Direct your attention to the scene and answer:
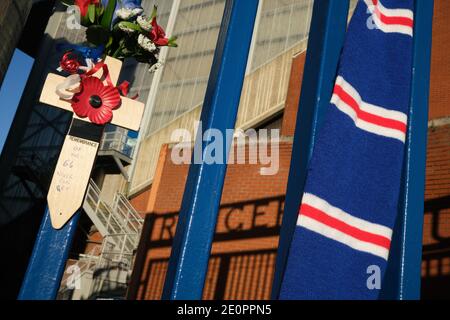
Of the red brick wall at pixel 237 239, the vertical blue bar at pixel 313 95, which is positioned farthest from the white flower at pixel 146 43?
the red brick wall at pixel 237 239

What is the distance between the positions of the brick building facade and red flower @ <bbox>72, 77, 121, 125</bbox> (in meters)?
5.34

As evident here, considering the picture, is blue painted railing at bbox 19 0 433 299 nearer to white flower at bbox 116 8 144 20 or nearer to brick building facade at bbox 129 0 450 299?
white flower at bbox 116 8 144 20

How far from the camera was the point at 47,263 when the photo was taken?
129 centimetres

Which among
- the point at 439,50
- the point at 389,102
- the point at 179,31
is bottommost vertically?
the point at 389,102

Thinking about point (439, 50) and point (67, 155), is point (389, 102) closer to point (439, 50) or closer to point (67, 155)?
point (67, 155)

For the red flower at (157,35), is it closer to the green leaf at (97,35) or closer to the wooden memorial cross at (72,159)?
the green leaf at (97,35)

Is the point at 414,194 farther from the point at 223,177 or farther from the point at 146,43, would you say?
the point at 146,43

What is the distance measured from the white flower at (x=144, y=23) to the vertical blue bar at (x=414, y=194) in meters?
1.35

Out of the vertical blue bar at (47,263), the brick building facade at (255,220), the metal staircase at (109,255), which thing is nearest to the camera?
the vertical blue bar at (47,263)

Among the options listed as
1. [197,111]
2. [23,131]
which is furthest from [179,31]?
[23,131]

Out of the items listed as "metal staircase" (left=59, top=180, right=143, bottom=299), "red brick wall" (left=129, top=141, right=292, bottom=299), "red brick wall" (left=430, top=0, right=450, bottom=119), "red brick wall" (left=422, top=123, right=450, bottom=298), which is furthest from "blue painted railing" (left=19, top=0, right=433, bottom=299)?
"metal staircase" (left=59, top=180, right=143, bottom=299)

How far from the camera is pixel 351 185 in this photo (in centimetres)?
131

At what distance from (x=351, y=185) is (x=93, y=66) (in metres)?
1.24

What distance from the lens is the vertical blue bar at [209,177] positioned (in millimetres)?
1129
